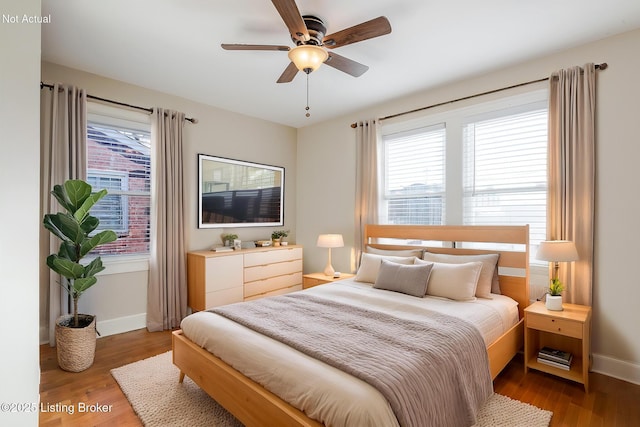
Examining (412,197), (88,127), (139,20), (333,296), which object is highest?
(139,20)

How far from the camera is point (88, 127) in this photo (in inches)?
130

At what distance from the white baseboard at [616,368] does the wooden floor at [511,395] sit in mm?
57

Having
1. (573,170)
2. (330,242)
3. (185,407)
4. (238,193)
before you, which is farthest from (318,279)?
(573,170)

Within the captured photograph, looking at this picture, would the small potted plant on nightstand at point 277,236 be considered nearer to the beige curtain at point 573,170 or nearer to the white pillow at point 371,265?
the white pillow at point 371,265

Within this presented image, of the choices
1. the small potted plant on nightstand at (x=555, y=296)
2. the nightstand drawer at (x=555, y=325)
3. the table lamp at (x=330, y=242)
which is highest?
the table lamp at (x=330, y=242)

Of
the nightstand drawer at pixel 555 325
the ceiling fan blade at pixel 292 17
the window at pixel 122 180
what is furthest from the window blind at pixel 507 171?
the window at pixel 122 180

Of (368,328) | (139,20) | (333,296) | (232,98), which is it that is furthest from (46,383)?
(232,98)

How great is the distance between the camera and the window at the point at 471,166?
2.99 m

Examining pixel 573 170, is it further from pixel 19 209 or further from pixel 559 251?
pixel 19 209

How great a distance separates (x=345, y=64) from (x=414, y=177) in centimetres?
186

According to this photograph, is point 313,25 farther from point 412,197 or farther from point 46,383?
point 46,383

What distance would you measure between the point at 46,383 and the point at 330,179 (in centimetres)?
366

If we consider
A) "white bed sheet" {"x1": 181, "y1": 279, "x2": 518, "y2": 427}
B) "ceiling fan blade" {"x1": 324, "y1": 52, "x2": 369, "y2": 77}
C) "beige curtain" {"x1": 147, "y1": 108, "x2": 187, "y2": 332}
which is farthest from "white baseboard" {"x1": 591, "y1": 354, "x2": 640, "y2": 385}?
"beige curtain" {"x1": 147, "y1": 108, "x2": 187, "y2": 332}

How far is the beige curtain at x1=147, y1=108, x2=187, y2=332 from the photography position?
3592mm
